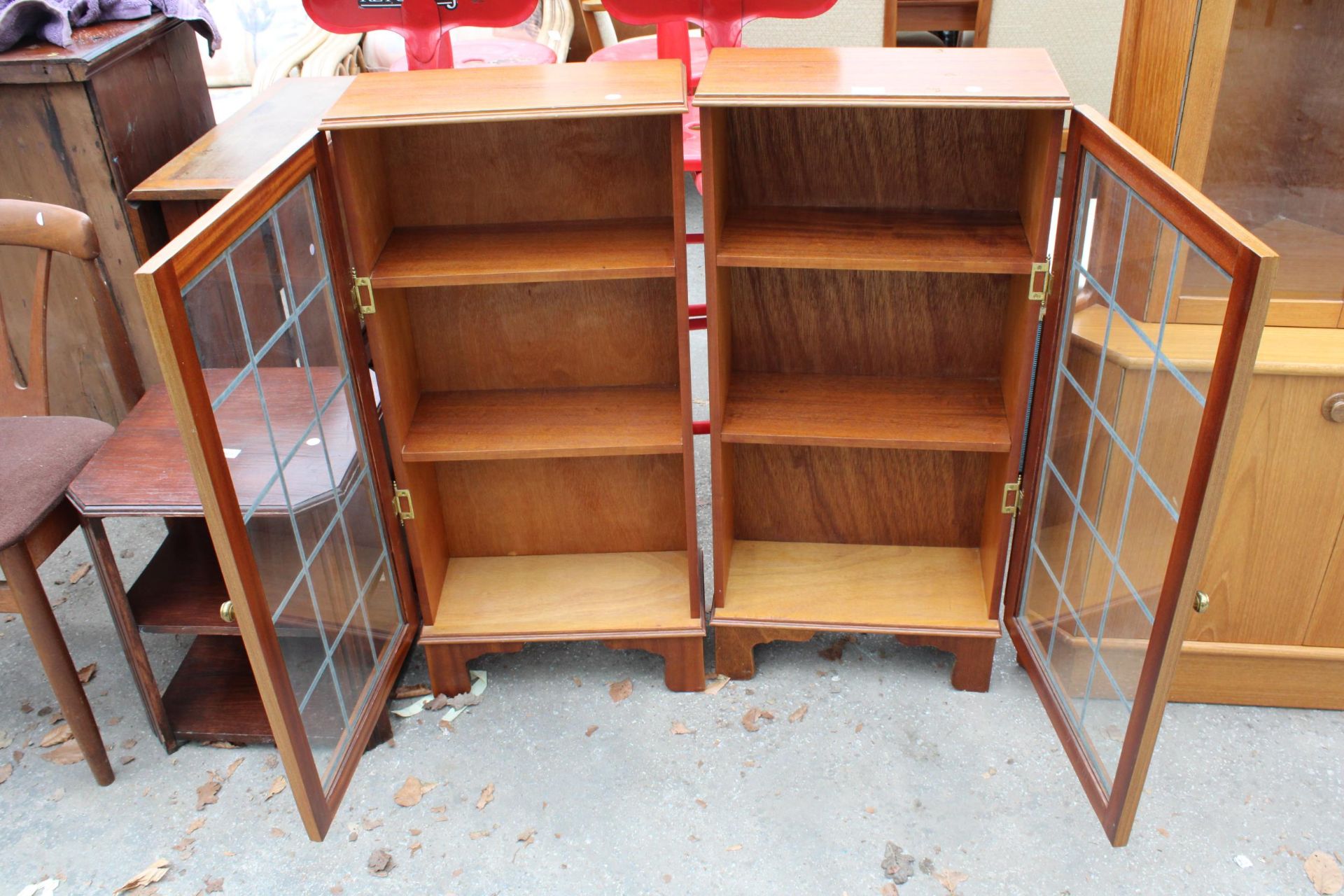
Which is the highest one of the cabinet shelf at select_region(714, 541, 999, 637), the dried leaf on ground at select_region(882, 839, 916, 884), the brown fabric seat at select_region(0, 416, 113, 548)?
the brown fabric seat at select_region(0, 416, 113, 548)

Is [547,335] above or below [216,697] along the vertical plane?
Result: above

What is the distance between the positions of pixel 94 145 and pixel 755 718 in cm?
190

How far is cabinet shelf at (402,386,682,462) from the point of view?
2098mm

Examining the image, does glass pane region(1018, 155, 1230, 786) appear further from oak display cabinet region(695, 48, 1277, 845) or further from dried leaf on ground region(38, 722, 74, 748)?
dried leaf on ground region(38, 722, 74, 748)

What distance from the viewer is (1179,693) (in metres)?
2.24

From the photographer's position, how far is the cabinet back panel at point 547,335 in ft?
7.16

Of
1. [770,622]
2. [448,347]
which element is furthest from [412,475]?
[770,622]

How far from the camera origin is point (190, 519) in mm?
2350

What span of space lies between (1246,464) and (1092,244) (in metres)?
0.53

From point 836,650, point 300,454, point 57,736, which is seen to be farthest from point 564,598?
point 57,736

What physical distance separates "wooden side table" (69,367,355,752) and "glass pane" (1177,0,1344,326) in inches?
57.2

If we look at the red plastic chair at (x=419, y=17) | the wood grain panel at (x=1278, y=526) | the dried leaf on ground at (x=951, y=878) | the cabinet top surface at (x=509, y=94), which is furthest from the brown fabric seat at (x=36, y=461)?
the wood grain panel at (x=1278, y=526)

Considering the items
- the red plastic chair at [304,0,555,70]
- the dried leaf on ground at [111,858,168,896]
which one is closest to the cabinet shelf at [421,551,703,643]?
the dried leaf on ground at [111,858,168,896]

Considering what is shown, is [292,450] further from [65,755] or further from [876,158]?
[876,158]
